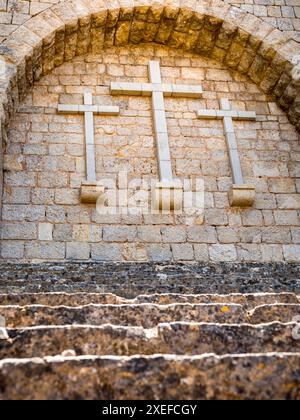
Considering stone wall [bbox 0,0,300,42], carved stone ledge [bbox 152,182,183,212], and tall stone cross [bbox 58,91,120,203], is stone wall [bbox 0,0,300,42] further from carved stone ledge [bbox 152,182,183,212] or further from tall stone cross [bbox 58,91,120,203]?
carved stone ledge [bbox 152,182,183,212]

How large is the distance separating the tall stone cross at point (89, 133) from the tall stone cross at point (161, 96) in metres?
0.27

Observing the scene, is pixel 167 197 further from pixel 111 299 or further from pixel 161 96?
pixel 111 299

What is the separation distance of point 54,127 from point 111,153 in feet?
2.12

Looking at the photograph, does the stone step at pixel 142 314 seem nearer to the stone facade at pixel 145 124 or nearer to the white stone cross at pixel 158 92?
the stone facade at pixel 145 124

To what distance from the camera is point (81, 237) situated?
16.7 ft

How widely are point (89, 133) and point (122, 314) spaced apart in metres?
3.52

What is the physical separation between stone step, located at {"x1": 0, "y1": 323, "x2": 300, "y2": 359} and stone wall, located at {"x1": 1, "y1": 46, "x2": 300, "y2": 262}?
2.98m

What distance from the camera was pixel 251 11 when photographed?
617cm

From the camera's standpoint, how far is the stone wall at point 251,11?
18.7 ft

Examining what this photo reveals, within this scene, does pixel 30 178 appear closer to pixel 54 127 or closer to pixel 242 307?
pixel 54 127

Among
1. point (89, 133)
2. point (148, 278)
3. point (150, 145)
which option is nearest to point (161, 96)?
point (150, 145)

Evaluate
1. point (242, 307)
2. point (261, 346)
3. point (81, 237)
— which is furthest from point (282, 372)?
point (81, 237)

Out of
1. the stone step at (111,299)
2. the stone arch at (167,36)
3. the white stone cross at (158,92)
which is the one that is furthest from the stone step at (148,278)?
the stone arch at (167,36)

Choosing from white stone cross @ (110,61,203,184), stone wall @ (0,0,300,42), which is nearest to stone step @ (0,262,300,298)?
white stone cross @ (110,61,203,184)
